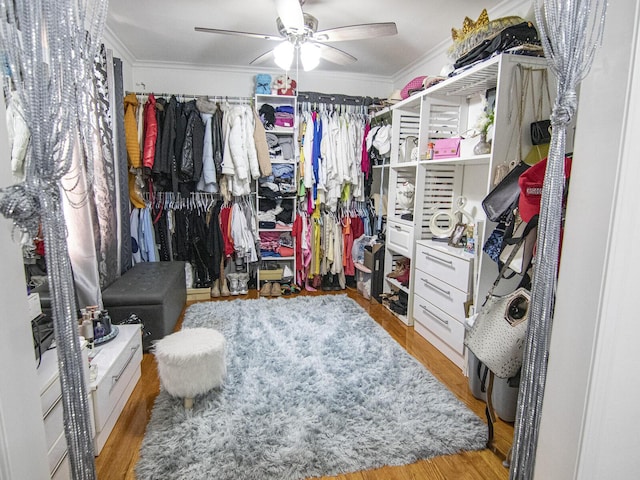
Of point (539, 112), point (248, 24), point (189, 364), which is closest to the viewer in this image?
point (189, 364)

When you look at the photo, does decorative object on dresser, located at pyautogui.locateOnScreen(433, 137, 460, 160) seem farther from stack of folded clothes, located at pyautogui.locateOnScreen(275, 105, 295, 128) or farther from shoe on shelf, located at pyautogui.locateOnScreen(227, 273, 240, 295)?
shoe on shelf, located at pyautogui.locateOnScreen(227, 273, 240, 295)

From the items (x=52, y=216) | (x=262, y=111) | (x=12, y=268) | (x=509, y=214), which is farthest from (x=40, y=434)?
(x=262, y=111)

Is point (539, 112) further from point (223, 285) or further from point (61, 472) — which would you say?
point (223, 285)

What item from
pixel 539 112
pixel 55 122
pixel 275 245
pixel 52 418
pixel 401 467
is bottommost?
pixel 401 467

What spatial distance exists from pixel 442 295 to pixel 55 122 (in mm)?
2462

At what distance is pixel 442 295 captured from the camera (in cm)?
259

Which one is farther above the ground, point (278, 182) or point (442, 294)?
point (278, 182)

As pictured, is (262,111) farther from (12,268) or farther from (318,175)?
(12,268)

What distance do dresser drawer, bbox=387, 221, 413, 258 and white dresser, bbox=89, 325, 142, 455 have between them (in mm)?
2161

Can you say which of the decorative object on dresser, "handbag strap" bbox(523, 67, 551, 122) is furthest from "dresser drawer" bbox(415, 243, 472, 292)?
"handbag strap" bbox(523, 67, 551, 122)

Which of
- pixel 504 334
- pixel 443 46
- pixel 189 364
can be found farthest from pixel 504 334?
pixel 443 46

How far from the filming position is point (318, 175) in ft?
12.5

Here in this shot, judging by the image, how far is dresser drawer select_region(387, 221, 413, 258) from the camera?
3080 mm

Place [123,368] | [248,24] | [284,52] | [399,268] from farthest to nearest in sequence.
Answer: [399,268]
[248,24]
[284,52]
[123,368]
